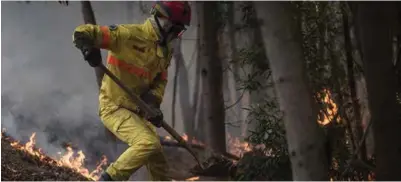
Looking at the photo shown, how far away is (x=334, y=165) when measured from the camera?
5.59 m

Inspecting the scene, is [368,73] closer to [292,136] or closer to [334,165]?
[292,136]

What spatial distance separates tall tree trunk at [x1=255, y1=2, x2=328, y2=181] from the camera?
12.4ft

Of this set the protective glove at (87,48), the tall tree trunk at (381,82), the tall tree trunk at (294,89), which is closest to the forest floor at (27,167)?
the protective glove at (87,48)

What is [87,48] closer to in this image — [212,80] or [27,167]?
[27,167]

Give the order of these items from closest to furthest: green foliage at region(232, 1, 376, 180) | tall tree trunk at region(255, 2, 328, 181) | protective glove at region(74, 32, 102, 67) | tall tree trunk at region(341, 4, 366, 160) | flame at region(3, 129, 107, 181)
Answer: tall tree trunk at region(255, 2, 328, 181) → protective glove at region(74, 32, 102, 67) → green foliage at region(232, 1, 376, 180) → tall tree trunk at region(341, 4, 366, 160) → flame at region(3, 129, 107, 181)

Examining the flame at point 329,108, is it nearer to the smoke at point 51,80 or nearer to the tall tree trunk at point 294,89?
the tall tree trunk at point 294,89

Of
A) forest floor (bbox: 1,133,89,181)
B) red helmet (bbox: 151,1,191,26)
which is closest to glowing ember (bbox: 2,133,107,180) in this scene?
forest floor (bbox: 1,133,89,181)

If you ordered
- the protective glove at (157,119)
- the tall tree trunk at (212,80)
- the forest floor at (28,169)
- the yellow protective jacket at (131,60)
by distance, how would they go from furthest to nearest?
the tall tree trunk at (212,80) < the forest floor at (28,169) < the protective glove at (157,119) < the yellow protective jacket at (131,60)

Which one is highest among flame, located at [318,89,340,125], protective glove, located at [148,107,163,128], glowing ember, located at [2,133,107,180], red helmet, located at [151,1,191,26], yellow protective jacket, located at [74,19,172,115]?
red helmet, located at [151,1,191,26]

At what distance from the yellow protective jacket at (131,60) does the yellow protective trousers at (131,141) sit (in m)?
0.09

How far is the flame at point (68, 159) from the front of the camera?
6.67 metres

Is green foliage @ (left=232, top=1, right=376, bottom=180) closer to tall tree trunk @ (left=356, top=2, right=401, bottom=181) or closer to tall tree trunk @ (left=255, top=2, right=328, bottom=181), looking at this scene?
tall tree trunk @ (left=356, top=2, right=401, bottom=181)

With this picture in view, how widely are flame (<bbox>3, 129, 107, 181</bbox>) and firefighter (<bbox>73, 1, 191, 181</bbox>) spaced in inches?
75.8

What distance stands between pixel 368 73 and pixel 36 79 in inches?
200
